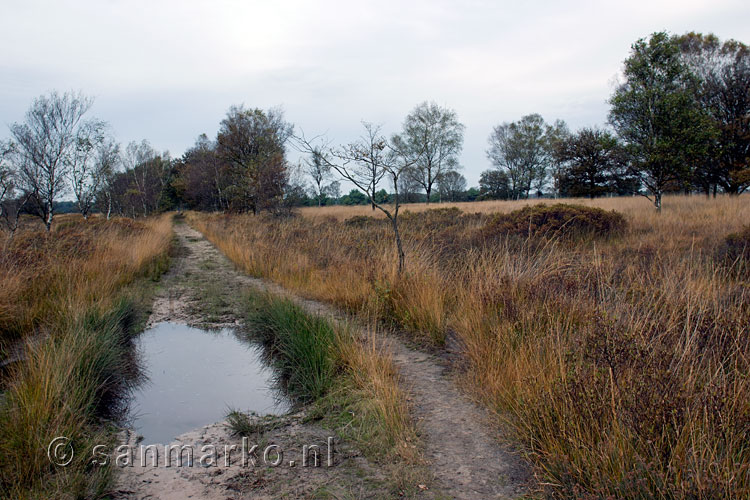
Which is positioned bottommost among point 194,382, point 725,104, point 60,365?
point 194,382

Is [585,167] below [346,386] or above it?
above

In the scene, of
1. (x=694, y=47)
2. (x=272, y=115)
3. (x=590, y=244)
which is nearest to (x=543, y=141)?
(x=694, y=47)

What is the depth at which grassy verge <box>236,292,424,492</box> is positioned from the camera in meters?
2.95

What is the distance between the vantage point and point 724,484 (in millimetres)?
1857

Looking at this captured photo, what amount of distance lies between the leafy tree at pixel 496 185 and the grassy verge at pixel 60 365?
164 ft

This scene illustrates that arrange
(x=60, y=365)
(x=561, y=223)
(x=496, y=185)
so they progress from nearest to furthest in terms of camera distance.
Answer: (x=60, y=365), (x=561, y=223), (x=496, y=185)

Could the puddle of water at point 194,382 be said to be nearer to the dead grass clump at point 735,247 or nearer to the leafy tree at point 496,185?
the dead grass clump at point 735,247

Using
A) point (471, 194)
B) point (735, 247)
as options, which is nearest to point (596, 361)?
point (735, 247)

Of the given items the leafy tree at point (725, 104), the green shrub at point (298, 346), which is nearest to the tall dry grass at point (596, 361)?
the green shrub at point (298, 346)

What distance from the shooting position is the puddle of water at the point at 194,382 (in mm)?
3725

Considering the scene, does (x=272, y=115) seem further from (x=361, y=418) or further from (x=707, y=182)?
(x=361, y=418)

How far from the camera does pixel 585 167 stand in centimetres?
2962

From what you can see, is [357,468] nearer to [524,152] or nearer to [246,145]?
[246,145]

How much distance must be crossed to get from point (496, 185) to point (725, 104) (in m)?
31.8
